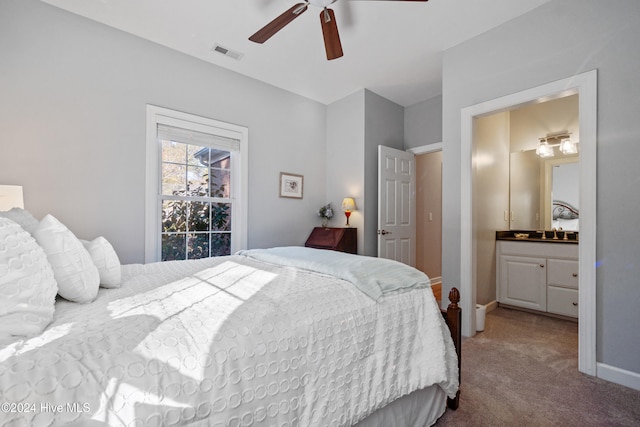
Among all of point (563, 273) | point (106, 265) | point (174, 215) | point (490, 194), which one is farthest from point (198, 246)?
point (563, 273)

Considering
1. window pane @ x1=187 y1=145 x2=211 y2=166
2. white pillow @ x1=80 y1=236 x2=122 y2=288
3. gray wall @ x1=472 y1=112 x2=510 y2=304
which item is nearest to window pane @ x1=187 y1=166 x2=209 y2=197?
window pane @ x1=187 y1=145 x2=211 y2=166

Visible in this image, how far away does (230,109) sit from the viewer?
3541 millimetres

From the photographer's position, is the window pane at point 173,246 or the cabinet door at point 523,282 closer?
the window pane at point 173,246

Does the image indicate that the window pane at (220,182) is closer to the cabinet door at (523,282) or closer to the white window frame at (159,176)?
the white window frame at (159,176)

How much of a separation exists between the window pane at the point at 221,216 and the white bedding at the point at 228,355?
1.87 m

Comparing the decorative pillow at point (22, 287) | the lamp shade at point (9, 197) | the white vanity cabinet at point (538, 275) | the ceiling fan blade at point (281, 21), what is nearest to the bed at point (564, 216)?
the white vanity cabinet at point (538, 275)

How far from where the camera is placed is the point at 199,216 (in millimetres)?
3412

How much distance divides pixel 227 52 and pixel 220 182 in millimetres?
1430

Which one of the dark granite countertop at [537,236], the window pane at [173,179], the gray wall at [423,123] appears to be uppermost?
the gray wall at [423,123]

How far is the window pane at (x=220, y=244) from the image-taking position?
349 cm

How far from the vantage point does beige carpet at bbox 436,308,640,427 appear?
1.65 m

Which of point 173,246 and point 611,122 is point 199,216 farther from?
point 611,122

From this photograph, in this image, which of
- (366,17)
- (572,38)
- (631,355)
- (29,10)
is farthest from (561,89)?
(29,10)

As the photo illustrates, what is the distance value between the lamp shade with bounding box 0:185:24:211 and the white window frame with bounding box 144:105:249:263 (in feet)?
3.14
